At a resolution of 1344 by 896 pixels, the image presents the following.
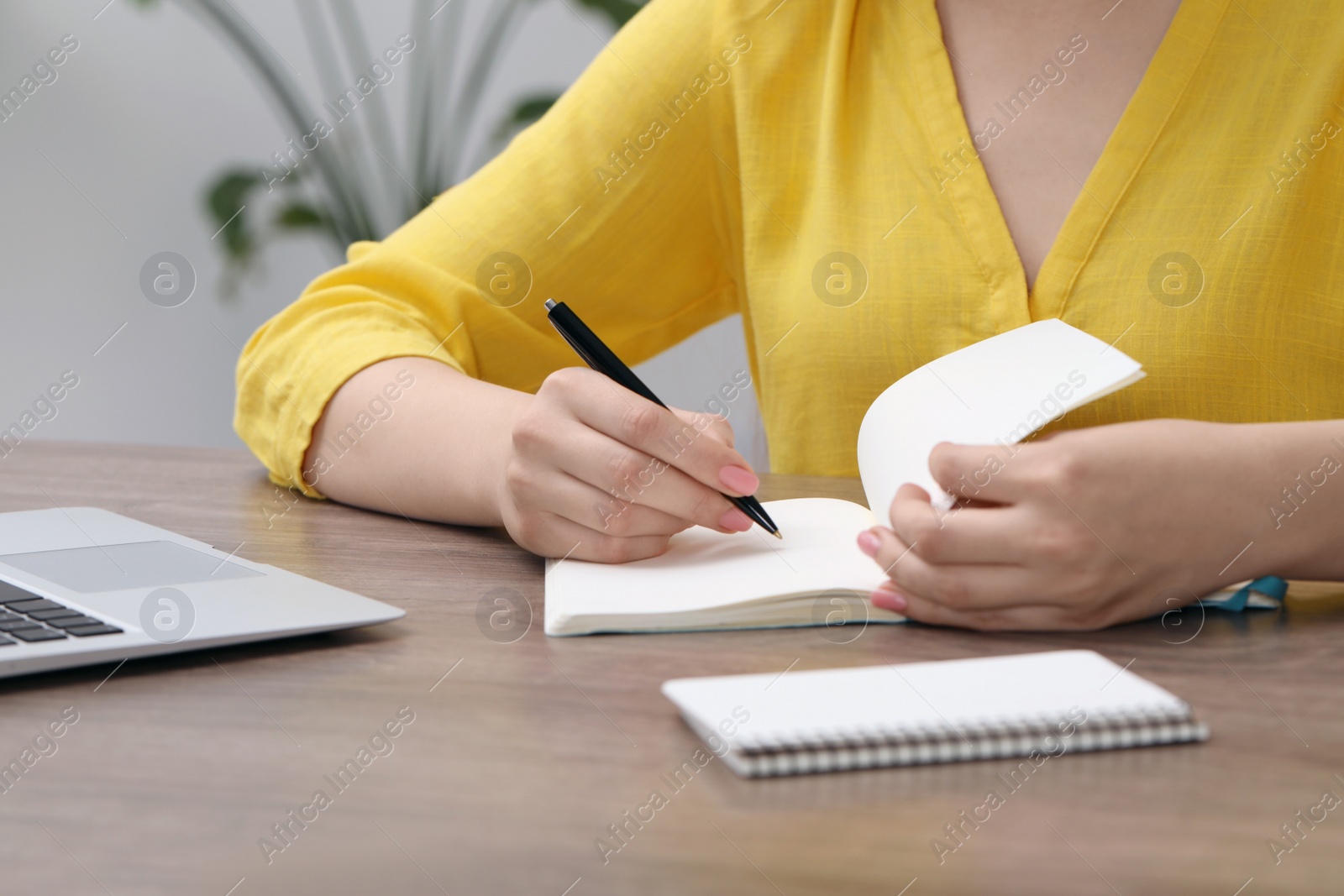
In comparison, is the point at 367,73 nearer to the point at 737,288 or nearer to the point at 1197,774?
the point at 737,288

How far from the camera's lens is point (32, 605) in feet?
1.84

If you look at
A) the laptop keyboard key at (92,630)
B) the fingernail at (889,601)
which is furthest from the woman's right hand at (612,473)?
the laptop keyboard key at (92,630)

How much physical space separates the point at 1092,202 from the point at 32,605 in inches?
30.2

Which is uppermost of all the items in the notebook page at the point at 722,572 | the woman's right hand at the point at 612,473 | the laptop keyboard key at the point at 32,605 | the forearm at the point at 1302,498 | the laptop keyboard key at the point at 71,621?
the laptop keyboard key at the point at 32,605

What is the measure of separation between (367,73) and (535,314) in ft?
A: 4.72

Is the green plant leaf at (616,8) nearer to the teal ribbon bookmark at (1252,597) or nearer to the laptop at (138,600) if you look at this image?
the laptop at (138,600)

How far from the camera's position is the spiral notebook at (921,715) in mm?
413

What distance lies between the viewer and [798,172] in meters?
1.06

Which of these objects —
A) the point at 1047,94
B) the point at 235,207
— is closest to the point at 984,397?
the point at 1047,94

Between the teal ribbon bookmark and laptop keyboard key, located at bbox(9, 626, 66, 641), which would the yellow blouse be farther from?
laptop keyboard key, located at bbox(9, 626, 66, 641)

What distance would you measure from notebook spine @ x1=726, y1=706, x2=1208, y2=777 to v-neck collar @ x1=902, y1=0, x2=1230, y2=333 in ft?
1.72

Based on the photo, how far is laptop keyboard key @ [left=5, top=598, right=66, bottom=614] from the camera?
554mm

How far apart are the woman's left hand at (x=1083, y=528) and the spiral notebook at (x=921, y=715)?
0.09 meters

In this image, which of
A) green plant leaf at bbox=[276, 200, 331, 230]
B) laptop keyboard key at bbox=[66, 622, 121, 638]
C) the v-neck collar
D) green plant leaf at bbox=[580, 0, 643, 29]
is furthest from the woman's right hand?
green plant leaf at bbox=[276, 200, 331, 230]
